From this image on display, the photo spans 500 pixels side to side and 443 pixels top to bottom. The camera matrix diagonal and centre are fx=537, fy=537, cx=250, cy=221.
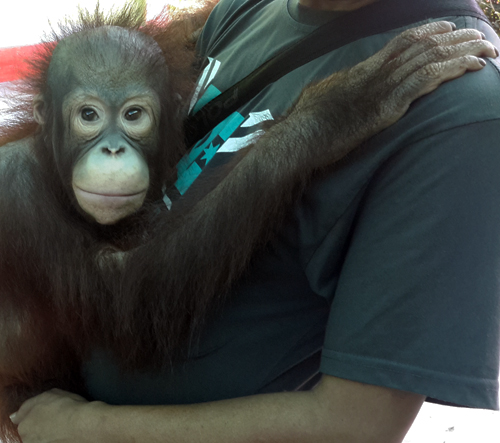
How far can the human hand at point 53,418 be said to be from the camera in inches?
41.1

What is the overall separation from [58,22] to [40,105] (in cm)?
22

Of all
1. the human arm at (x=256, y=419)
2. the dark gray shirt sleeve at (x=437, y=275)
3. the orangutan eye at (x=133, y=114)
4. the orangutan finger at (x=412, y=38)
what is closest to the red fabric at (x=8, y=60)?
the orangutan eye at (x=133, y=114)

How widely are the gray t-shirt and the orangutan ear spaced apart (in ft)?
1.68

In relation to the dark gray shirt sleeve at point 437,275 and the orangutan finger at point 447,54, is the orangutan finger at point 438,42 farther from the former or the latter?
the dark gray shirt sleeve at point 437,275

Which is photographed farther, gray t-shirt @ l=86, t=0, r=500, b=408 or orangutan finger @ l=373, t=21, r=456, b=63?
orangutan finger @ l=373, t=21, r=456, b=63

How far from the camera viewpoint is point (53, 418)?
1097 millimetres

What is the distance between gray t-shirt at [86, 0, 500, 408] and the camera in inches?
28.5

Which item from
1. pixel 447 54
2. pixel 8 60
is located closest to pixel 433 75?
pixel 447 54

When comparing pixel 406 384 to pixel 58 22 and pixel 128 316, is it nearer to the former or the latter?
pixel 128 316

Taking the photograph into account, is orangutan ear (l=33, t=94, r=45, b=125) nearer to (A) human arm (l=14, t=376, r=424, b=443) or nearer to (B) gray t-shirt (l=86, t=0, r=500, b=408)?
(B) gray t-shirt (l=86, t=0, r=500, b=408)

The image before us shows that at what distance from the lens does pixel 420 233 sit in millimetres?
745

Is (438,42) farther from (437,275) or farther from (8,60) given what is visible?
(8,60)

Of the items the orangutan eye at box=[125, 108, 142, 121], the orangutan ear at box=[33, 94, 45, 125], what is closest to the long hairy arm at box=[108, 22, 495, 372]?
the orangutan eye at box=[125, 108, 142, 121]

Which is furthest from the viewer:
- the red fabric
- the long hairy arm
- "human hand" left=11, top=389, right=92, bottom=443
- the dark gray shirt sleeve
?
the red fabric
